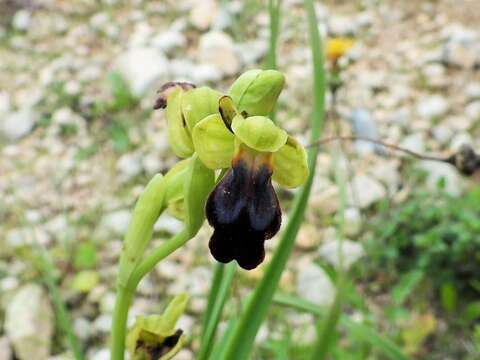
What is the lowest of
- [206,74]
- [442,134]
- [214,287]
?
[442,134]

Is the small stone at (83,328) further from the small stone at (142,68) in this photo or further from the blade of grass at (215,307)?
the small stone at (142,68)

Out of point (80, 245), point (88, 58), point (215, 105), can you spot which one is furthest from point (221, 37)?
point (215, 105)

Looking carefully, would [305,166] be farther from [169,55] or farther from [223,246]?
[169,55]

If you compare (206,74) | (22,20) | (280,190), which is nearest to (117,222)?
(280,190)

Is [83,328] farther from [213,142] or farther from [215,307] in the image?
[213,142]

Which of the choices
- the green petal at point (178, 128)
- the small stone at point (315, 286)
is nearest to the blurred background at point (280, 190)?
the small stone at point (315, 286)
